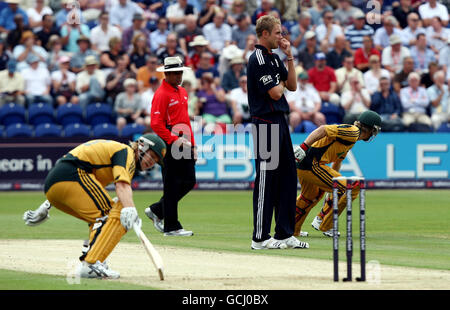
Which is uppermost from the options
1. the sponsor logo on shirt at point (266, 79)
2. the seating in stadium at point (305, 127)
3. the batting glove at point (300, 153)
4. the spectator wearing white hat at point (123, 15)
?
the spectator wearing white hat at point (123, 15)

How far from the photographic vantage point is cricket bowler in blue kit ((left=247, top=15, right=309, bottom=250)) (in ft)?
38.8

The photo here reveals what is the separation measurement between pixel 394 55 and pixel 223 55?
4.80 m

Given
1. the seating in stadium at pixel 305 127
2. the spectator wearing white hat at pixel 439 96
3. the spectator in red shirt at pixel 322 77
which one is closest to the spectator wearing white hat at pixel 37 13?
the spectator in red shirt at pixel 322 77

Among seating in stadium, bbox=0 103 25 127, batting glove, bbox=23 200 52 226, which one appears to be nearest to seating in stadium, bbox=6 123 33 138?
seating in stadium, bbox=0 103 25 127

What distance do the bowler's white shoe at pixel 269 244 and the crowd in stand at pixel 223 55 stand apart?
38.2ft

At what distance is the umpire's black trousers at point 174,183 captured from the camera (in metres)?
13.9

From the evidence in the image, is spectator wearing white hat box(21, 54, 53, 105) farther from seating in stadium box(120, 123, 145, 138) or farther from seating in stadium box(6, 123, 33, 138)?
seating in stadium box(120, 123, 145, 138)

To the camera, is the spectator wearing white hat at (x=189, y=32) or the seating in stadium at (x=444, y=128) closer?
the seating in stadium at (x=444, y=128)

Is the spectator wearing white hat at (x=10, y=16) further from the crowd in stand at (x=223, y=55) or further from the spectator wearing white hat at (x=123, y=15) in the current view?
the spectator wearing white hat at (x=123, y=15)

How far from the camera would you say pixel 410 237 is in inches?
546

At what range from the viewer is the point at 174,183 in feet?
45.7

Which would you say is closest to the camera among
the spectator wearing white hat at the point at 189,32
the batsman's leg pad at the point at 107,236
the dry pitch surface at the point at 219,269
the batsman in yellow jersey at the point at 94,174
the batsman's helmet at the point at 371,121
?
the dry pitch surface at the point at 219,269

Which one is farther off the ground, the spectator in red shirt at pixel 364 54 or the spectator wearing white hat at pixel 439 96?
the spectator in red shirt at pixel 364 54

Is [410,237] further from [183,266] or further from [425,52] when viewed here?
[425,52]
